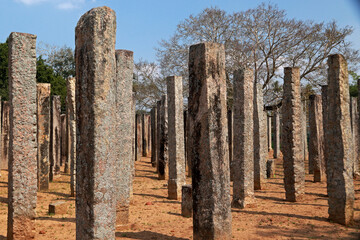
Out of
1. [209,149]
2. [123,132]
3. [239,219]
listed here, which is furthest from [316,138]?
[209,149]

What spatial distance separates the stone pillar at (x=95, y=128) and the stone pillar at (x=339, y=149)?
178 inches

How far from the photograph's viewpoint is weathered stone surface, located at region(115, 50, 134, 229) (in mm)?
6750

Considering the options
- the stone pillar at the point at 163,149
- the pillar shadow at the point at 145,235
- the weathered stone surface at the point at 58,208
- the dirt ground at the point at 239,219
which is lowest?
the pillar shadow at the point at 145,235

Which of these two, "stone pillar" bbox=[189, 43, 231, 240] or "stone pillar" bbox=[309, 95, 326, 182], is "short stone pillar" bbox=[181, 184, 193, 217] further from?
"stone pillar" bbox=[309, 95, 326, 182]

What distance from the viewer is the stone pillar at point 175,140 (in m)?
9.95

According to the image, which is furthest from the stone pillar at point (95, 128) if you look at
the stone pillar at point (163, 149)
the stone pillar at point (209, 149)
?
the stone pillar at point (163, 149)

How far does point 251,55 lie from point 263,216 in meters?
16.1

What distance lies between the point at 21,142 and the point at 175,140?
15.6 feet

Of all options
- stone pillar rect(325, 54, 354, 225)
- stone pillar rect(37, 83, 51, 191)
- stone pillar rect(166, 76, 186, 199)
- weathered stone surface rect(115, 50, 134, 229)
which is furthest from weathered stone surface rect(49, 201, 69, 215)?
stone pillar rect(325, 54, 354, 225)

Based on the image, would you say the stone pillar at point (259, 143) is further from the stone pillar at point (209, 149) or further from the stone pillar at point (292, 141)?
the stone pillar at point (209, 149)

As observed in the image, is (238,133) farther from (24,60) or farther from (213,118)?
(24,60)

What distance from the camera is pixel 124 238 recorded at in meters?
6.14

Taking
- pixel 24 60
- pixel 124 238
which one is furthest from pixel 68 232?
pixel 24 60

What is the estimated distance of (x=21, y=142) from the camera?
19.1 ft
